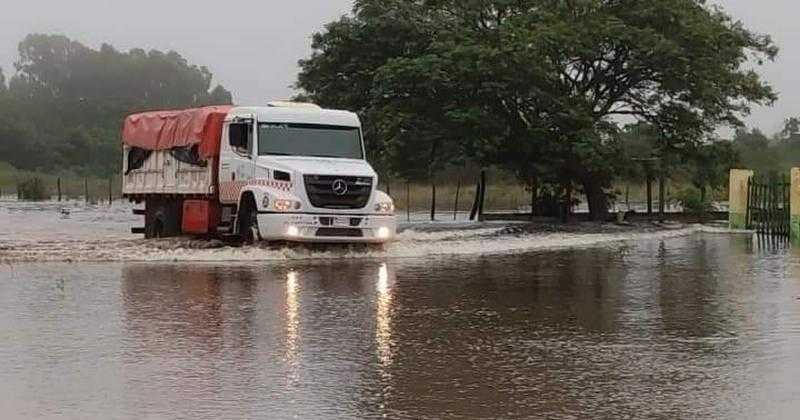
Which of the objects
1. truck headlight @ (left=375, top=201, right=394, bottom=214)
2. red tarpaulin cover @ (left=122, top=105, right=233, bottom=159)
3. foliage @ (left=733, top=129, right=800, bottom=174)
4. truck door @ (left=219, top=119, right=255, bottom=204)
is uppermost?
foliage @ (left=733, top=129, right=800, bottom=174)

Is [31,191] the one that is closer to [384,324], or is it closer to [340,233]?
[340,233]

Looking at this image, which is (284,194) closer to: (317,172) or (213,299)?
(317,172)

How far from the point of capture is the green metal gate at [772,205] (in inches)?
1095

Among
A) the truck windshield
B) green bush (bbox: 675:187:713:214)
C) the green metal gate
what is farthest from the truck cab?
green bush (bbox: 675:187:713:214)

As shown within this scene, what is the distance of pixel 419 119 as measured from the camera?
36.2 meters

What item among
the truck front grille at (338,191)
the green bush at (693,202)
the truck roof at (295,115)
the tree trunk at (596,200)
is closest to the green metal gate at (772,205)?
the tree trunk at (596,200)

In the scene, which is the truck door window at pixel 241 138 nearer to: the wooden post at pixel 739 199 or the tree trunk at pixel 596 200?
the wooden post at pixel 739 199

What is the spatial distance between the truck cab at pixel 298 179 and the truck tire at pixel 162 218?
113 inches

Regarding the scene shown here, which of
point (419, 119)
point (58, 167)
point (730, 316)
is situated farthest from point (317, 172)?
point (58, 167)

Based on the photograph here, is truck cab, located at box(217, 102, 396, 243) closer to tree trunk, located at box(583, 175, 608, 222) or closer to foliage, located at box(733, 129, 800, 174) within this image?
tree trunk, located at box(583, 175, 608, 222)

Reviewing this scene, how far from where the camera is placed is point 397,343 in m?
9.52

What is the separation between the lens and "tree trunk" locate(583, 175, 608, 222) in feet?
123

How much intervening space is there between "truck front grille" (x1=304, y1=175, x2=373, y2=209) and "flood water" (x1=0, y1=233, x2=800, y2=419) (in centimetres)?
334

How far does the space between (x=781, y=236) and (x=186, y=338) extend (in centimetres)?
2092
